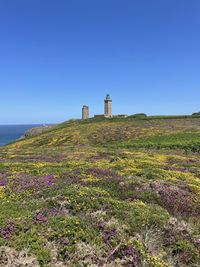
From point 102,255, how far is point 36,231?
2.78 metres

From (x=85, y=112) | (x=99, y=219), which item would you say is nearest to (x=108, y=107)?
(x=85, y=112)

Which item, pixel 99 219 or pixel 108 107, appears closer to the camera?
pixel 99 219

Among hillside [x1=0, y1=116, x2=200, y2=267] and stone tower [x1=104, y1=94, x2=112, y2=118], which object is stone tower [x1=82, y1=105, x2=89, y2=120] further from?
hillside [x1=0, y1=116, x2=200, y2=267]

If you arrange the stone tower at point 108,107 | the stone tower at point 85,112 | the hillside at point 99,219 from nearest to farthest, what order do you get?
the hillside at point 99,219 < the stone tower at point 108,107 < the stone tower at point 85,112

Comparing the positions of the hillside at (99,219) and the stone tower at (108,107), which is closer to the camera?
the hillside at (99,219)

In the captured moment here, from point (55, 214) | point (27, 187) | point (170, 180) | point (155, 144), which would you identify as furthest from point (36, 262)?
point (155, 144)

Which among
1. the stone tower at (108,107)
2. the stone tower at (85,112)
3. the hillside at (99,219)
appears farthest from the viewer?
the stone tower at (85,112)

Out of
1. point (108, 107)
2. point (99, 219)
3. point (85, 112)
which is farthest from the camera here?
point (85, 112)

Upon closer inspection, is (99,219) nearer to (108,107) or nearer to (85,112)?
(108,107)

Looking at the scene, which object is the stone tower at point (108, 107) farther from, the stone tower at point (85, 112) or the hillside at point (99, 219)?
the hillside at point (99, 219)

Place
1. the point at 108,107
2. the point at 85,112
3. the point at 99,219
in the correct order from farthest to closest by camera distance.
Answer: the point at 85,112, the point at 108,107, the point at 99,219

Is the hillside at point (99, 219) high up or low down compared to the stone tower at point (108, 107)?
down

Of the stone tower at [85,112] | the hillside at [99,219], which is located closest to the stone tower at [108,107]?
the stone tower at [85,112]

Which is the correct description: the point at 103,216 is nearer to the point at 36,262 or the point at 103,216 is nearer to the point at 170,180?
the point at 36,262
